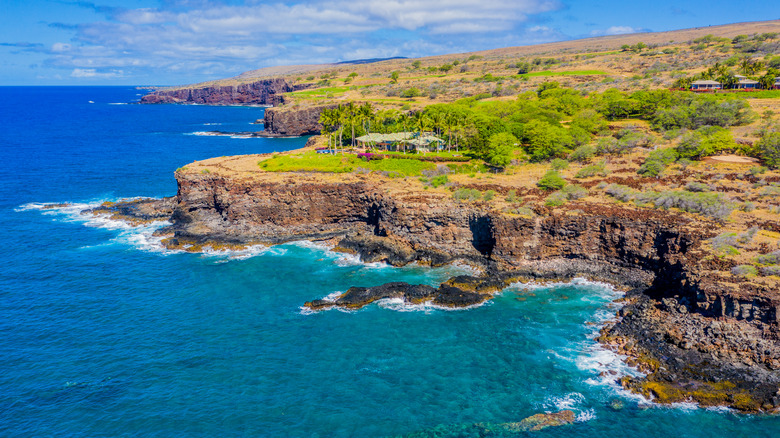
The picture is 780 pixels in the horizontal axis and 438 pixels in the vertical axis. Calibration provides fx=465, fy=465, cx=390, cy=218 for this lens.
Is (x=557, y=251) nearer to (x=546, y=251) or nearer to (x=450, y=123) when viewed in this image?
(x=546, y=251)

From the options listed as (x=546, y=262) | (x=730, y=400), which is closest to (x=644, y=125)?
(x=546, y=262)

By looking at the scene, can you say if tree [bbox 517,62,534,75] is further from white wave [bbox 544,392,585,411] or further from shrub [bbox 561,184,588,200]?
white wave [bbox 544,392,585,411]

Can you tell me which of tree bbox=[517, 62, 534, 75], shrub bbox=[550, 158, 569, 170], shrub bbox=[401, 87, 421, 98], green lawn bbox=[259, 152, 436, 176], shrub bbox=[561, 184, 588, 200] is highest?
tree bbox=[517, 62, 534, 75]

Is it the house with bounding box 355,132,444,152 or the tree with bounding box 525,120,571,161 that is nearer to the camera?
the tree with bounding box 525,120,571,161

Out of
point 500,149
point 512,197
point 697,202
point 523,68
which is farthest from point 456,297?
point 523,68

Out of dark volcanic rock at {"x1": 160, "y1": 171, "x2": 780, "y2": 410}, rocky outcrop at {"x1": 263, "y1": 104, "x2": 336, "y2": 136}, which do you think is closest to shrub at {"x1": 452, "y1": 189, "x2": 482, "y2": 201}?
dark volcanic rock at {"x1": 160, "y1": 171, "x2": 780, "y2": 410}

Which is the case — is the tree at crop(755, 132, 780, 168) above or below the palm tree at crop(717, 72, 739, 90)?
below
